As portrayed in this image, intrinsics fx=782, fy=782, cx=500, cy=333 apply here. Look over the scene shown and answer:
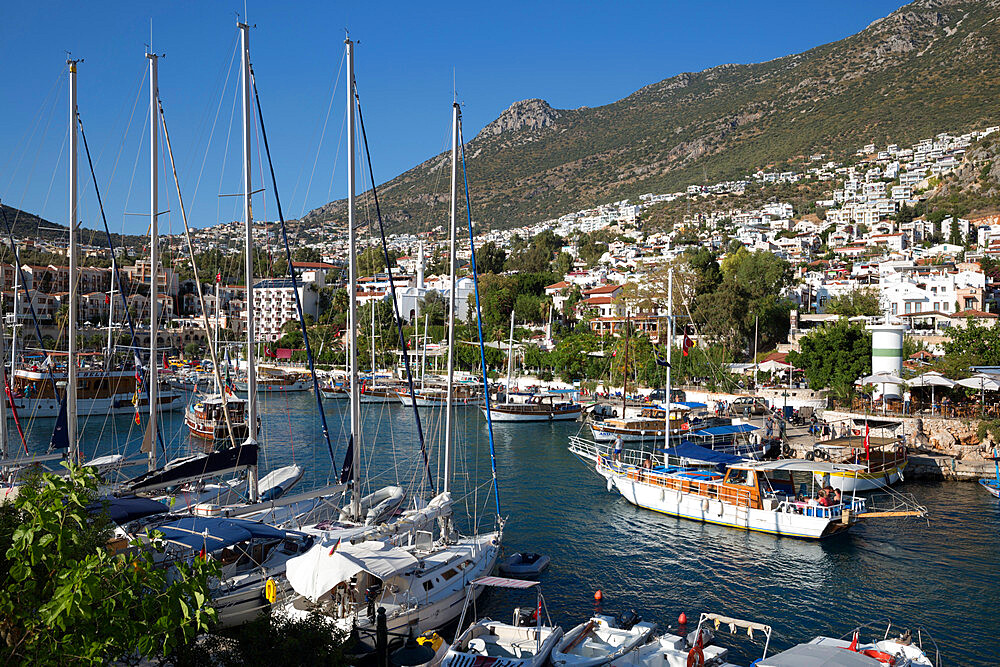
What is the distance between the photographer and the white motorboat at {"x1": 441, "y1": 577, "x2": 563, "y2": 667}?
40.1 feet

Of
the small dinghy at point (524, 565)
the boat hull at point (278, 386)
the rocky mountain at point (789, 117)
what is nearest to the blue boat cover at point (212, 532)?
the small dinghy at point (524, 565)

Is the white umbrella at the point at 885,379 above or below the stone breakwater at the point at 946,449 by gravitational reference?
above

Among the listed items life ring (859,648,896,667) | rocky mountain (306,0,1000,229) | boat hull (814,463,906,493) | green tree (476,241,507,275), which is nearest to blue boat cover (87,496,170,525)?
life ring (859,648,896,667)

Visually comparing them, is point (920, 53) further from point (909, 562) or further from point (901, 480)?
point (909, 562)

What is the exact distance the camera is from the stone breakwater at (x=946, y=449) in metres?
30.3

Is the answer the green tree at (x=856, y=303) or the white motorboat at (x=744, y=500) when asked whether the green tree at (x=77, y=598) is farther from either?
the green tree at (x=856, y=303)

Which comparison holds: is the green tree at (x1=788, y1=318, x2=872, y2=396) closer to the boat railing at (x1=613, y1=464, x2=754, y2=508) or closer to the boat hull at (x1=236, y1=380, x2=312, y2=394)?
the boat railing at (x1=613, y1=464, x2=754, y2=508)

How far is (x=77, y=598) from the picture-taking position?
6391 mm

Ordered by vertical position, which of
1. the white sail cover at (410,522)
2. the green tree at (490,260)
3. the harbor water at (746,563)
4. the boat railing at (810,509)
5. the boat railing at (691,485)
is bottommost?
the harbor water at (746,563)

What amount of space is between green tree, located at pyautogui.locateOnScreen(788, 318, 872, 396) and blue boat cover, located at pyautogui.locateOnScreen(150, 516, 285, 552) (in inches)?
1392

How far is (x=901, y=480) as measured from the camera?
2955 cm

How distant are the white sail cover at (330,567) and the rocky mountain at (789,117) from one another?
137627mm

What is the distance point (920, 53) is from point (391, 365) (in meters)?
133

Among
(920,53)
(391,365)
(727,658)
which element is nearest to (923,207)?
(920,53)
